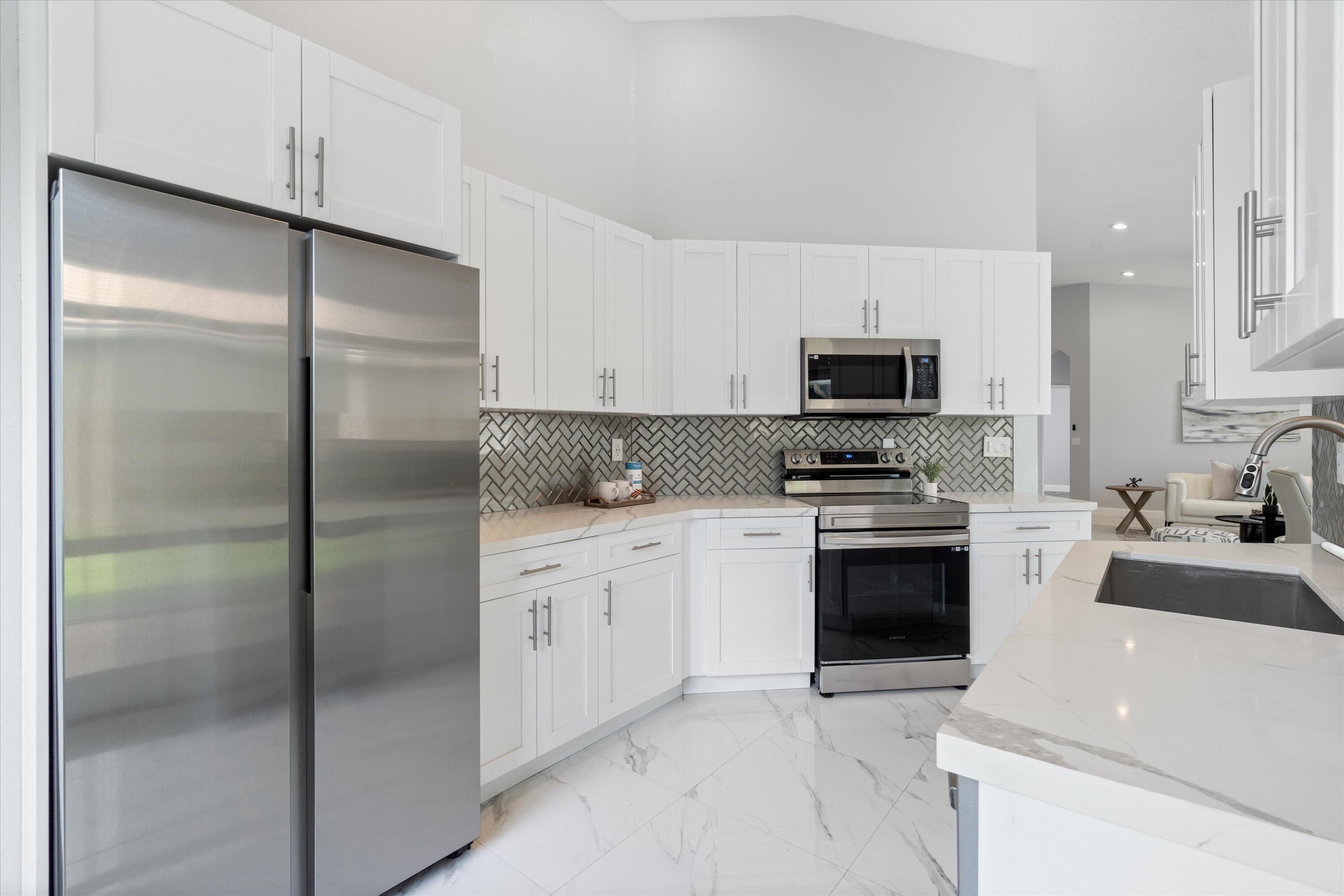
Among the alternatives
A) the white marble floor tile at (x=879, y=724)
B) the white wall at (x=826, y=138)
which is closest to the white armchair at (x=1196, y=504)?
the white wall at (x=826, y=138)

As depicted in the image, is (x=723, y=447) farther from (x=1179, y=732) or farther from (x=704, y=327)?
Result: (x=1179, y=732)

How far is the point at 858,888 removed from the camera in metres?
1.73

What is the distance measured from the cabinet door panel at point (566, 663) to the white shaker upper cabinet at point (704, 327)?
4.09ft

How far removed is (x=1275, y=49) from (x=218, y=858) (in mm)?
2290

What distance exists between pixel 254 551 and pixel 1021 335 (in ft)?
11.9

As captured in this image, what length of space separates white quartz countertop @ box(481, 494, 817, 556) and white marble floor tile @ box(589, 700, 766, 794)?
861 mm

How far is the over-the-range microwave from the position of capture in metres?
3.33

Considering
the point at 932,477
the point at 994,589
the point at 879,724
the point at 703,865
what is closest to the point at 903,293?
the point at 932,477

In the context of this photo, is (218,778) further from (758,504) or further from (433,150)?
(758,504)

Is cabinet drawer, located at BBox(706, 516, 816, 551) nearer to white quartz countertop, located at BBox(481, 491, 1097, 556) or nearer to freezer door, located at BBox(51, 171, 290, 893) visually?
white quartz countertop, located at BBox(481, 491, 1097, 556)

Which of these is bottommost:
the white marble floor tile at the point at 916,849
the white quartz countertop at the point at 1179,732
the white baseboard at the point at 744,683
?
the white marble floor tile at the point at 916,849

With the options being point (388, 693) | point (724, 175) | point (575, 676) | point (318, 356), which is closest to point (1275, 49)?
point (318, 356)

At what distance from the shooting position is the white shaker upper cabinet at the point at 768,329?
3.34 m

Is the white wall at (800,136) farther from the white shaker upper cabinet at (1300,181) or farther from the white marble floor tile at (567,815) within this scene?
the white shaker upper cabinet at (1300,181)
